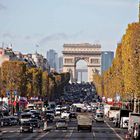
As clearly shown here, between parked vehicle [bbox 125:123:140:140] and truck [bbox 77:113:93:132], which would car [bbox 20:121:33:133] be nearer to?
truck [bbox 77:113:93:132]

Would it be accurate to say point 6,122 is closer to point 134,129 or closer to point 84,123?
point 84,123

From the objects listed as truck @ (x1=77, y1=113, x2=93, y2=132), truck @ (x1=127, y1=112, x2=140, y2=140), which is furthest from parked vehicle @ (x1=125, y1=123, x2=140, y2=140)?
truck @ (x1=77, y1=113, x2=93, y2=132)

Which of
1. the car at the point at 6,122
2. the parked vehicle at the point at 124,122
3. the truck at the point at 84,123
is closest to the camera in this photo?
the truck at the point at 84,123

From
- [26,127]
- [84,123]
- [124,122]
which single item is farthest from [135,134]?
[124,122]

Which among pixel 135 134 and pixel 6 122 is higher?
pixel 6 122

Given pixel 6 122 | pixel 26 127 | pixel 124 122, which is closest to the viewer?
pixel 26 127

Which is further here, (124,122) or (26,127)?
(124,122)

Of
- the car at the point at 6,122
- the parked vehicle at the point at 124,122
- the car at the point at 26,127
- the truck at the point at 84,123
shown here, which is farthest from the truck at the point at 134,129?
the car at the point at 6,122

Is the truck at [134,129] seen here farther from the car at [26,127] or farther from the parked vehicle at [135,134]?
the car at [26,127]

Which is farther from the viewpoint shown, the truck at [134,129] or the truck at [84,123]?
the truck at [84,123]

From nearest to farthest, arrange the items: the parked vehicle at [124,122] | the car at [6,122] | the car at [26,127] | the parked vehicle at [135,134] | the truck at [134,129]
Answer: the parked vehicle at [135,134] → the truck at [134,129] → the car at [26,127] → the parked vehicle at [124,122] → the car at [6,122]

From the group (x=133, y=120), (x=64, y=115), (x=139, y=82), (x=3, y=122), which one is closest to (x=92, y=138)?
(x=133, y=120)

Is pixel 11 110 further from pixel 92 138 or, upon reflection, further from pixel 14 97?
pixel 92 138

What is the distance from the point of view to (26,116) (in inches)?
4309
